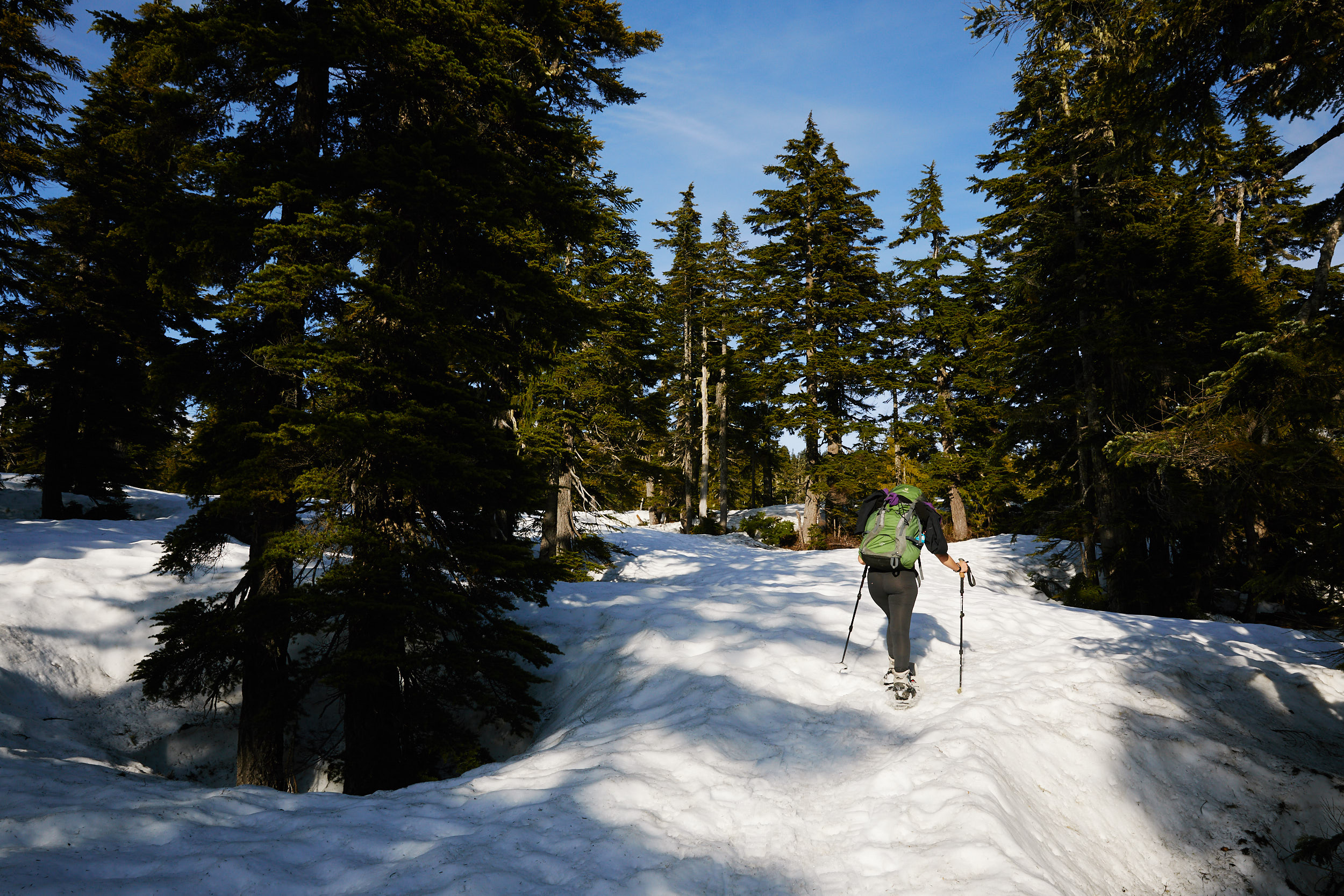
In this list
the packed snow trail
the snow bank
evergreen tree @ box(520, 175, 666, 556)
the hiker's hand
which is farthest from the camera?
evergreen tree @ box(520, 175, 666, 556)

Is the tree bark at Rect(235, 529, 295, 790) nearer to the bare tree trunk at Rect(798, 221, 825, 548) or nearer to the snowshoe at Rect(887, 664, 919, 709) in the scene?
the snowshoe at Rect(887, 664, 919, 709)

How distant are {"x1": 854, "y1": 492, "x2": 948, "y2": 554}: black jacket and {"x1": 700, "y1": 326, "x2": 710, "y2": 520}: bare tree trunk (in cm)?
2372

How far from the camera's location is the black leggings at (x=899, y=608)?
22.0 feet

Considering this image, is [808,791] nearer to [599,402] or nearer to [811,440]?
[599,402]

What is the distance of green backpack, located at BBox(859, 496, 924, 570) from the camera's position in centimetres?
673

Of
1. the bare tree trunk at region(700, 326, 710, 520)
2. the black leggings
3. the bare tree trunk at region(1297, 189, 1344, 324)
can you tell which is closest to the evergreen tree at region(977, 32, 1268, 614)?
the bare tree trunk at region(1297, 189, 1344, 324)

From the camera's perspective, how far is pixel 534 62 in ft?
29.9

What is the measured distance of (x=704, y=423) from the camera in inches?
1339

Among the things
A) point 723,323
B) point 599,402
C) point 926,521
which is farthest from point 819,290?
point 926,521


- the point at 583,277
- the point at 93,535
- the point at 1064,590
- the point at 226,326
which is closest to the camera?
the point at 226,326

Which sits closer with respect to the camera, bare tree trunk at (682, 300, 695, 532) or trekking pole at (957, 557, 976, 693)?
trekking pole at (957, 557, 976, 693)

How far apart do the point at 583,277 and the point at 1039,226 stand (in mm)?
12362

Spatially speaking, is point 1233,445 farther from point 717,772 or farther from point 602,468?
point 602,468

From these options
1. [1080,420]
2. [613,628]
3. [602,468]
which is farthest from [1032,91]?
[613,628]
